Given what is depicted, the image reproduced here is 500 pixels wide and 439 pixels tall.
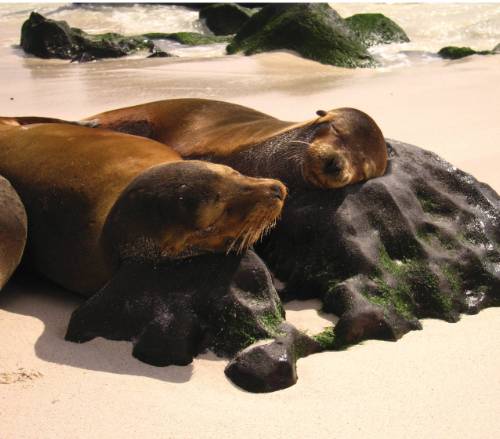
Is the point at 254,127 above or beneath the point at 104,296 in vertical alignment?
above

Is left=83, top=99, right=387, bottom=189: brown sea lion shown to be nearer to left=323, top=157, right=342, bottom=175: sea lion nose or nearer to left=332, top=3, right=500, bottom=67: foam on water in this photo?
left=323, top=157, right=342, bottom=175: sea lion nose

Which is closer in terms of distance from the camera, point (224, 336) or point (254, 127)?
point (224, 336)

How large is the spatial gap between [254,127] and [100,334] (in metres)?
2.03

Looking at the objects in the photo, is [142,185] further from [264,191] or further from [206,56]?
[206,56]

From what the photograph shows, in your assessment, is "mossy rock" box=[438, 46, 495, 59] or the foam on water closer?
"mossy rock" box=[438, 46, 495, 59]

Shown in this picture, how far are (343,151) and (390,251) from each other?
613 millimetres

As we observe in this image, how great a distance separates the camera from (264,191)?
3887mm

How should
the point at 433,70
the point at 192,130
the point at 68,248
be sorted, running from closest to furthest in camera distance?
1. the point at 68,248
2. the point at 192,130
3. the point at 433,70

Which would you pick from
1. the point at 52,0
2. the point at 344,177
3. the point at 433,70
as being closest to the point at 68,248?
the point at 344,177

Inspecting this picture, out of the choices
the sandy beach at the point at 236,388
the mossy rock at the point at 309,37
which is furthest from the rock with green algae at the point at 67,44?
the sandy beach at the point at 236,388

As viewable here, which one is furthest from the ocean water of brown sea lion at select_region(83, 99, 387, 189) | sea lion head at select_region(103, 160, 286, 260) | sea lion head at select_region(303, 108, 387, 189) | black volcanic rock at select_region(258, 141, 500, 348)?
A: sea lion head at select_region(103, 160, 286, 260)

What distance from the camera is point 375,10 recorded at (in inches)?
845

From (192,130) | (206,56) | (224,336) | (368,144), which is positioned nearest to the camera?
(224,336)

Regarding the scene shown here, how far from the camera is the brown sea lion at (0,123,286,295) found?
3797mm
